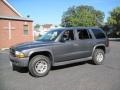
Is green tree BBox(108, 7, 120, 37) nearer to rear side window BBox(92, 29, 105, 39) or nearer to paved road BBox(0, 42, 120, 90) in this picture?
rear side window BBox(92, 29, 105, 39)

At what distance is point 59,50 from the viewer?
7.62m

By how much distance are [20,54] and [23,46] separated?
382mm

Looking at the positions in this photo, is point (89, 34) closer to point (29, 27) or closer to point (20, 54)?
point (20, 54)

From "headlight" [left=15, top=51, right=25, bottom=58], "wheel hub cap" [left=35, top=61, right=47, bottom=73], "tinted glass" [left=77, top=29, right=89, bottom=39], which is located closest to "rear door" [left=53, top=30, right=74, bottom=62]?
"tinted glass" [left=77, top=29, right=89, bottom=39]

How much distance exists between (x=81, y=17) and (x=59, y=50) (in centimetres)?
6083

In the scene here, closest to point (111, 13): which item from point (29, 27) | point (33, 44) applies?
point (29, 27)

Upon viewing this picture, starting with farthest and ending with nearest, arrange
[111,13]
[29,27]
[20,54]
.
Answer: [111,13] < [29,27] < [20,54]

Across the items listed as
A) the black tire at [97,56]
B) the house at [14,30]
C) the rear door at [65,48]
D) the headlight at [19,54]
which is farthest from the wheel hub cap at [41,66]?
the house at [14,30]

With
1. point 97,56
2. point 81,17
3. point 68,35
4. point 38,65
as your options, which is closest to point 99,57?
point 97,56

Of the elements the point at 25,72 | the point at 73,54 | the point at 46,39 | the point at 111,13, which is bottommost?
the point at 25,72

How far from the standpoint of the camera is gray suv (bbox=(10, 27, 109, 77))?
6.96 m

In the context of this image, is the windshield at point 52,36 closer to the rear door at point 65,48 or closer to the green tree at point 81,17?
the rear door at point 65,48

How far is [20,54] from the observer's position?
679 cm

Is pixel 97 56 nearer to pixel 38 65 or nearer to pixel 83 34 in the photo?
pixel 83 34
